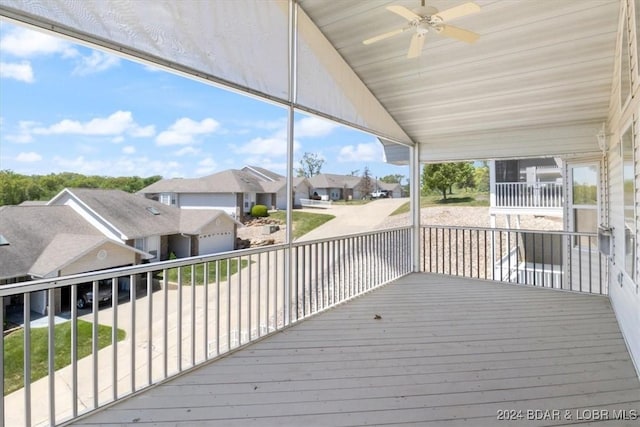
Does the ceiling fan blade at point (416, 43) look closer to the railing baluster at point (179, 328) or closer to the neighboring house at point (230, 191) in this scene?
the neighboring house at point (230, 191)

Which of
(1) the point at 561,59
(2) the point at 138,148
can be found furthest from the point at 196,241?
(1) the point at 561,59

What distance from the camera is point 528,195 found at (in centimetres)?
902

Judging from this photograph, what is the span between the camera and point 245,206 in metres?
3.23

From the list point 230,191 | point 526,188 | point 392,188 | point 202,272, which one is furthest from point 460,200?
point 202,272

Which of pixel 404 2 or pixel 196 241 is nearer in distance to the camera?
pixel 196 241

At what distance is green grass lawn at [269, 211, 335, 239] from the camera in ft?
12.1

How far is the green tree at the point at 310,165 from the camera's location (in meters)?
3.92

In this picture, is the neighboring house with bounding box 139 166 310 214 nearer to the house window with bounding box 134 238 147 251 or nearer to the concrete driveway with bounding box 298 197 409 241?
the house window with bounding box 134 238 147 251

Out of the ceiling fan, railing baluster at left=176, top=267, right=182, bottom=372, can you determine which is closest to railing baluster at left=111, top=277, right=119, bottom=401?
railing baluster at left=176, top=267, right=182, bottom=372

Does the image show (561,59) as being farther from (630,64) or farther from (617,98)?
(630,64)

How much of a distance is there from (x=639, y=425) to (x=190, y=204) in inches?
127

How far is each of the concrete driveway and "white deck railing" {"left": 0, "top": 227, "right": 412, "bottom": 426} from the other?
15cm

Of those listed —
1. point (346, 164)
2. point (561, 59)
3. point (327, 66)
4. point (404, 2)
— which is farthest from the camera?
point (346, 164)

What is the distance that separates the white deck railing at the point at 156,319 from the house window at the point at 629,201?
2.81 metres
